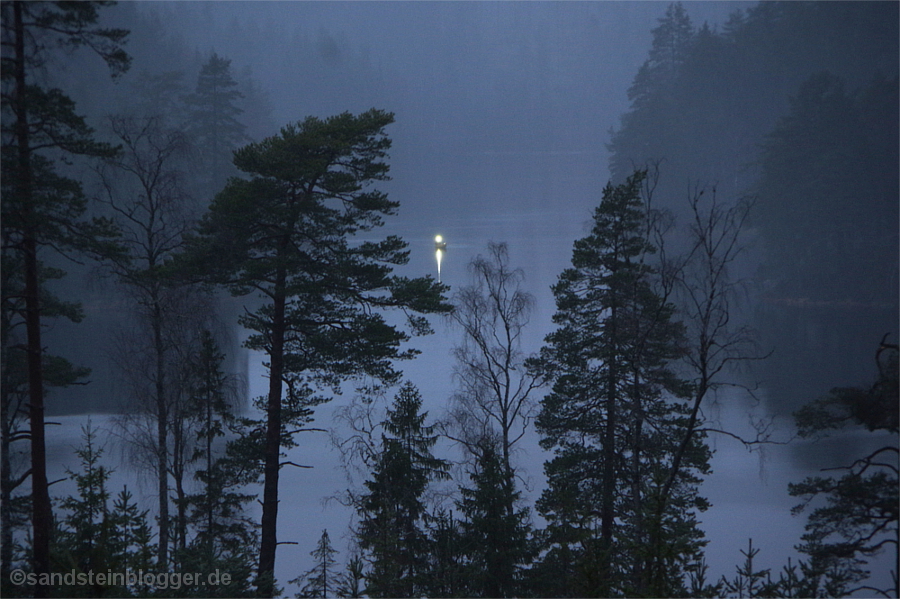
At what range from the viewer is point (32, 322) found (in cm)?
748

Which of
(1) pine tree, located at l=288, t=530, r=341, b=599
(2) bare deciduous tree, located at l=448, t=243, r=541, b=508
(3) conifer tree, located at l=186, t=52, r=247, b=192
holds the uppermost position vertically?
(3) conifer tree, located at l=186, t=52, r=247, b=192

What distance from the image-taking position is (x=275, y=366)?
1204 centimetres

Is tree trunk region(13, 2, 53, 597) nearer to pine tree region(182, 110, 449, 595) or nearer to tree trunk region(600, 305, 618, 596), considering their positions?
pine tree region(182, 110, 449, 595)

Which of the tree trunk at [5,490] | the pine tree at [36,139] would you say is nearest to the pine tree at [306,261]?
the tree trunk at [5,490]

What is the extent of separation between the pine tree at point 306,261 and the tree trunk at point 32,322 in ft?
13.5

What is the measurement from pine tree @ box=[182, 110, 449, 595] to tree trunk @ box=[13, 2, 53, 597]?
13.5 feet

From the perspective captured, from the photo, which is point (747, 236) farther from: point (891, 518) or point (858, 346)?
point (891, 518)

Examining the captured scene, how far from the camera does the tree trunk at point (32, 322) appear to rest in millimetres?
7180

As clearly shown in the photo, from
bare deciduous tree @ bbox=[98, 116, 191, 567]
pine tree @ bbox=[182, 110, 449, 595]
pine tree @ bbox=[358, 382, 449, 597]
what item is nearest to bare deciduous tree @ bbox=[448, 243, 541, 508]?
pine tree @ bbox=[358, 382, 449, 597]

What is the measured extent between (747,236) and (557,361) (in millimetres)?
49667

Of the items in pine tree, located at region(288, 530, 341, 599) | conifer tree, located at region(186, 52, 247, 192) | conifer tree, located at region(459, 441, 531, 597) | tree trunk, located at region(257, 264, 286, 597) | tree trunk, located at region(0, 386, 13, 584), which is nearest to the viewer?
pine tree, located at region(288, 530, 341, 599)

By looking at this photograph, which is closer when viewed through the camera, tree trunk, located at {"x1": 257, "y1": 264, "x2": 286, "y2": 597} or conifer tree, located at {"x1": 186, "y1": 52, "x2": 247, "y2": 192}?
tree trunk, located at {"x1": 257, "y1": 264, "x2": 286, "y2": 597}

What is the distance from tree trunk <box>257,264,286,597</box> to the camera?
1163 cm

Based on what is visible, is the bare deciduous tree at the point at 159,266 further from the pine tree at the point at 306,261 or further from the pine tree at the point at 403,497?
the pine tree at the point at 403,497
